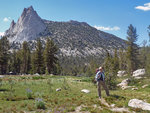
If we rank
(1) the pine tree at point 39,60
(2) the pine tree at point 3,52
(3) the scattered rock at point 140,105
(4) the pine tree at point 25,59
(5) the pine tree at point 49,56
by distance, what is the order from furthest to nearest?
1. (4) the pine tree at point 25,59
2. (2) the pine tree at point 3,52
3. (1) the pine tree at point 39,60
4. (5) the pine tree at point 49,56
5. (3) the scattered rock at point 140,105

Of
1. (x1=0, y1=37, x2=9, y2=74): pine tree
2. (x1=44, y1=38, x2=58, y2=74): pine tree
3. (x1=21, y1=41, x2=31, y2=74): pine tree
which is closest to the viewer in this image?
(x1=44, y1=38, x2=58, y2=74): pine tree

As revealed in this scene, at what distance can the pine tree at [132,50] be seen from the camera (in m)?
50.2

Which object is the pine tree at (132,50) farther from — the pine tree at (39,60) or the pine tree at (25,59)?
the pine tree at (25,59)

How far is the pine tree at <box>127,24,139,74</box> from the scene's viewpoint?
50156mm

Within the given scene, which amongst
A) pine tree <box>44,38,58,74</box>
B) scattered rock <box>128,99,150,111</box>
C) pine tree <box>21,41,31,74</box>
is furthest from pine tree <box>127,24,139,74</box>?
scattered rock <box>128,99,150,111</box>

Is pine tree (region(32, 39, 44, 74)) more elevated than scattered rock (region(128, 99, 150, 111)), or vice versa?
pine tree (region(32, 39, 44, 74))

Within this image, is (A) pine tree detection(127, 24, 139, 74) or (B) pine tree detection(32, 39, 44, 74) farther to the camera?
(B) pine tree detection(32, 39, 44, 74)

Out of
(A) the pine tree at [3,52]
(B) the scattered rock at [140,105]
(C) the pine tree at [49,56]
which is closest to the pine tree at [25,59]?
(A) the pine tree at [3,52]

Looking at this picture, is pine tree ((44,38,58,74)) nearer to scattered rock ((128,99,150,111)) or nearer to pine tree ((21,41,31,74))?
pine tree ((21,41,31,74))

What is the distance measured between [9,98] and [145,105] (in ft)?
29.5

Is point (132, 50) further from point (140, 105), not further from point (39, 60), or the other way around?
point (140, 105)

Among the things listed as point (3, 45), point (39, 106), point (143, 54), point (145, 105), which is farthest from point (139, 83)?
point (143, 54)

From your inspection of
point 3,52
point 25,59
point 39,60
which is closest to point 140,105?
point 39,60

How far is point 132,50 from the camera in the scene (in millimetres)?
50469
